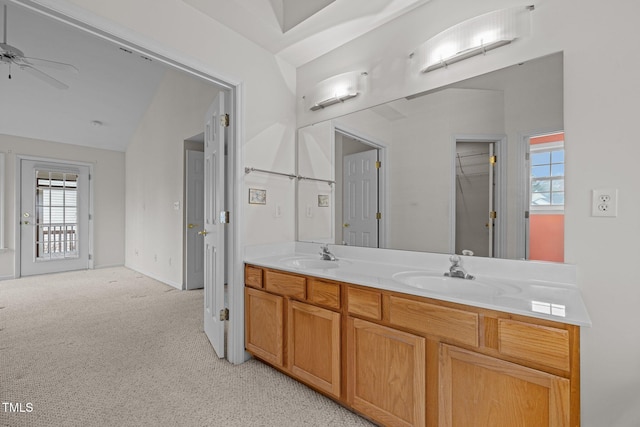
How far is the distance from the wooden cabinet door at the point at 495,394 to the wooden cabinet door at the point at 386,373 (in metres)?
0.11

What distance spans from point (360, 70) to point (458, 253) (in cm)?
149

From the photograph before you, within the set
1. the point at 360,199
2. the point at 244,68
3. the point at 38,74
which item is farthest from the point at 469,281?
the point at 38,74

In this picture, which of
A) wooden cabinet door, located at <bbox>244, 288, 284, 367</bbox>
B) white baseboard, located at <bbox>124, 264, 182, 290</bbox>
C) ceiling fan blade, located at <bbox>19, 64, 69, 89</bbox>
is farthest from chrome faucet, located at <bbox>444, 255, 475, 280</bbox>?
ceiling fan blade, located at <bbox>19, 64, 69, 89</bbox>

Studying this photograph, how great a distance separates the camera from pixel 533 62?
1.49 meters

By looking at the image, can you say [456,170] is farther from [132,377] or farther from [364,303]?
[132,377]

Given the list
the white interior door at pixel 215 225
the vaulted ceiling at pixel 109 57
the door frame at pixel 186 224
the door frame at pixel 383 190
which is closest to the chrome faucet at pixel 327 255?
the door frame at pixel 383 190

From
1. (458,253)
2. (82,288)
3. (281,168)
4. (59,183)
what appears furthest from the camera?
(59,183)

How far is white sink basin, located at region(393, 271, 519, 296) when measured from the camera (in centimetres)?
139

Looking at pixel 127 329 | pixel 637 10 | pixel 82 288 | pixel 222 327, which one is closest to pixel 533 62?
pixel 637 10

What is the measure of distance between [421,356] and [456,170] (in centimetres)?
110

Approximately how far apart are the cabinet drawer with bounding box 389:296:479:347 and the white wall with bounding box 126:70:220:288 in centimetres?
367

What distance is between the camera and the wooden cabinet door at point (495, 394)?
3.33 ft

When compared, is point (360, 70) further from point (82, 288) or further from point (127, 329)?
point (82, 288)

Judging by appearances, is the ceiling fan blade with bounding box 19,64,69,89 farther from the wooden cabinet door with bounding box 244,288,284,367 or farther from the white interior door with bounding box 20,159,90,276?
the wooden cabinet door with bounding box 244,288,284,367
